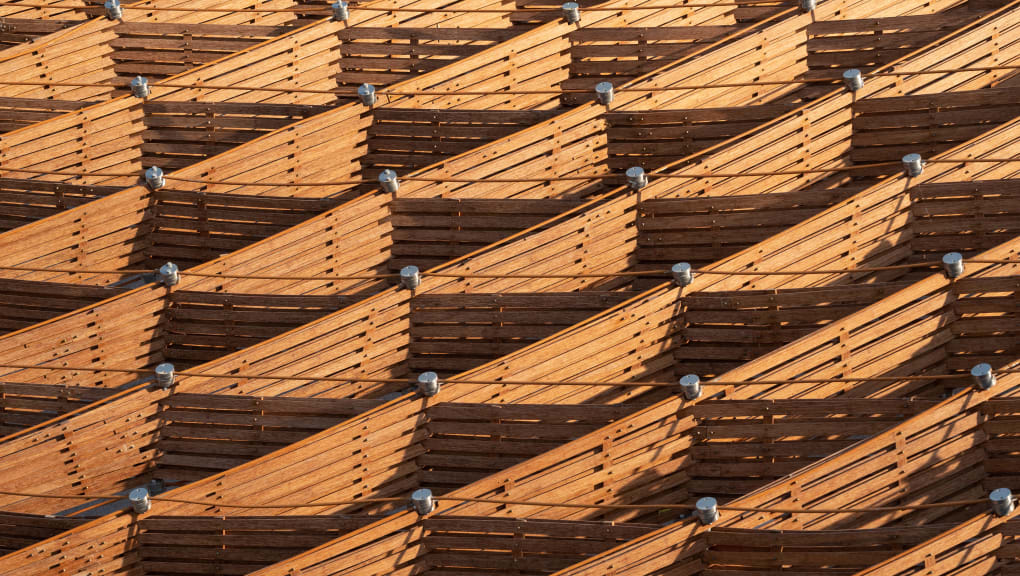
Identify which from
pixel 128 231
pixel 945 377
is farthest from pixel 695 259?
pixel 128 231

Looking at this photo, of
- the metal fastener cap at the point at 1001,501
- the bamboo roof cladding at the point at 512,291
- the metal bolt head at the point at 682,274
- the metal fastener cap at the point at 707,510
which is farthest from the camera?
the metal bolt head at the point at 682,274

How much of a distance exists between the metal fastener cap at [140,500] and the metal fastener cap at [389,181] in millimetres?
7145

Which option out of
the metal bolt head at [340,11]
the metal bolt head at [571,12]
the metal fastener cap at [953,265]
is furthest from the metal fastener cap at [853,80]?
the metal bolt head at [340,11]

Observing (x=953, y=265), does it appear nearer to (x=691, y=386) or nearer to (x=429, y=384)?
(x=691, y=386)

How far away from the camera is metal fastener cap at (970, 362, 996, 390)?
89.8ft

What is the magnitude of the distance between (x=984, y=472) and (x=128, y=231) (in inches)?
626

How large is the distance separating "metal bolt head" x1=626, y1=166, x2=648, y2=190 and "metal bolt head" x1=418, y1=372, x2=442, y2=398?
525 cm

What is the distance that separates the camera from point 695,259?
32250 mm

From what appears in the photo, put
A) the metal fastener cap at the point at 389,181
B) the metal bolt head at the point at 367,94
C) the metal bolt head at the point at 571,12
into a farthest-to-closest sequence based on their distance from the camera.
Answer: the metal bolt head at the point at 571,12 → the metal bolt head at the point at 367,94 → the metal fastener cap at the point at 389,181

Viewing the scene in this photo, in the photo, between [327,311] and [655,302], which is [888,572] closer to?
[655,302]

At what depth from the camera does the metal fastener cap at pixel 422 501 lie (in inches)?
1080

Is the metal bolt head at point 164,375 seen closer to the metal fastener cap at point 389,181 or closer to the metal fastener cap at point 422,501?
the metal fastener cap at point 422,501

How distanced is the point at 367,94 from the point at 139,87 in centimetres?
456

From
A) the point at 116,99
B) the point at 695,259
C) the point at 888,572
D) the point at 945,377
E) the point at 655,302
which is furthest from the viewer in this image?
the point at 116,99
